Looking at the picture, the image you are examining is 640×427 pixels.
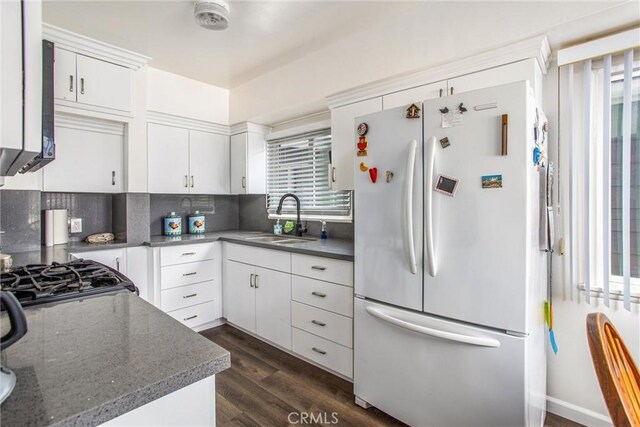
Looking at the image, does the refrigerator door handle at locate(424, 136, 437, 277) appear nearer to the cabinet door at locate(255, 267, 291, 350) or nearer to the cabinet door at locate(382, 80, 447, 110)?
the cabinet door at locate(382, 80, 447, 110)

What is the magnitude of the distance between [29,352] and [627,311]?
2471 mm

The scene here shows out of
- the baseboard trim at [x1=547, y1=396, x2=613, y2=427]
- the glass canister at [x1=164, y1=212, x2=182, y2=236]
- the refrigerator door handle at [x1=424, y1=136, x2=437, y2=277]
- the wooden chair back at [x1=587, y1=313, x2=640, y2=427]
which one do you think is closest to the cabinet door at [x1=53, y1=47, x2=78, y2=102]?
the glass canister at [x1=164, y1=212, x2=182, y2=236]

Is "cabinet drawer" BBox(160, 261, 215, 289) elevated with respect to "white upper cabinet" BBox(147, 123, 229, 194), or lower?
lower

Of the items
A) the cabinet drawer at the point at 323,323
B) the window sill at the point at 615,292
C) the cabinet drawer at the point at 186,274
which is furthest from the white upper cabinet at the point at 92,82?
the window sill at the point at 615,292

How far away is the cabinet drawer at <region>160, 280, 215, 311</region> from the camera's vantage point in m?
2.82

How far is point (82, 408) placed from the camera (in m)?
0.55

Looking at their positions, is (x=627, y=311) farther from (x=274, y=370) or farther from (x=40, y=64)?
(x=40, y=64)

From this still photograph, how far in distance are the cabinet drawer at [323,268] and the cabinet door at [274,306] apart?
0.16 m

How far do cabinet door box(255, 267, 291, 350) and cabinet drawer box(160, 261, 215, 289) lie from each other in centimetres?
60

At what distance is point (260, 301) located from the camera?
278 centimetres

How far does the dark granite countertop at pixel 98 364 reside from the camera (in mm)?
552

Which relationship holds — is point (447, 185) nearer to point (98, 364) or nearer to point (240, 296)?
point (98, 364)

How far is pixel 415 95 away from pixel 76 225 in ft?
9.71

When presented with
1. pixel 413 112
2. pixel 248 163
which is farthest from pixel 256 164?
pixel 413 112
